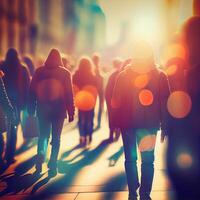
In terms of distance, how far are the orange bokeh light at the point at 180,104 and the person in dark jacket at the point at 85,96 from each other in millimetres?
6027

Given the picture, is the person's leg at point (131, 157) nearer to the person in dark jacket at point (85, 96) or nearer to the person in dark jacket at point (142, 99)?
the person in dark jacket at point (142, 99)

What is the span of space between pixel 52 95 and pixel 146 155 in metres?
2.17

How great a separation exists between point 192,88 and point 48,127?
11.9 feet

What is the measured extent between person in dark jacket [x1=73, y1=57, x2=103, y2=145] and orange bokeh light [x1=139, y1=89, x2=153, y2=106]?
4.64 metres

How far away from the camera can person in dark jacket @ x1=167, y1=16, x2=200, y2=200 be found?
131 inches

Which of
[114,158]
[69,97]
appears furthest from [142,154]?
[114,158]

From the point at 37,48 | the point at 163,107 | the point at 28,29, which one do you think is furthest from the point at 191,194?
the point at 37,48

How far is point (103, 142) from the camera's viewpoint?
9602mm

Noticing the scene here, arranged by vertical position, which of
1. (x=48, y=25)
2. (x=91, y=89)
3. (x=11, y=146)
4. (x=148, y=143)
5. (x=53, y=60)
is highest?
(x=48, y=25)

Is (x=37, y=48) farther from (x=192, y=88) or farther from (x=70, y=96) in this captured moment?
(x=192, y=88)

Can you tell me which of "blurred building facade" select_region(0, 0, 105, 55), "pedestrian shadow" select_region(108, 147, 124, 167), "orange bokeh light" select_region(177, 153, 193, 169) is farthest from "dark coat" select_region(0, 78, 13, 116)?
"blurred building facade" select_region(0, 0, 105, 55)

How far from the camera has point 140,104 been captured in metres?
4.86

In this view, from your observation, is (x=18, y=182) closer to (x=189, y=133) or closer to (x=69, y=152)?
(x=69, y=152)

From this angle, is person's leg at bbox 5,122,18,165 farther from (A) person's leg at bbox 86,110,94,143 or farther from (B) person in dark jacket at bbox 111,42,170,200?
(B) person in dark jacket at bbox 111,42,170,200
